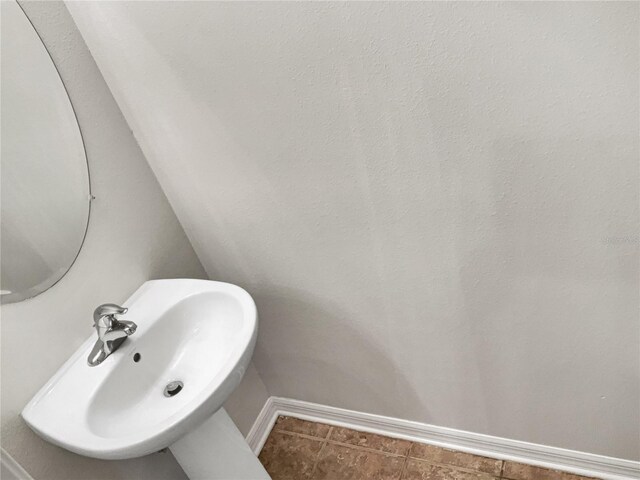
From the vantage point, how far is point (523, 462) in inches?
63.9

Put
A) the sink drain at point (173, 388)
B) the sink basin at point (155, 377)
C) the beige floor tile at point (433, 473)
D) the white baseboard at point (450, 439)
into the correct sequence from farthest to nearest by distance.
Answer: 1. the beige floor tile at point (433, 473)
2. the white baseboard at point (450, 439)
3. the sink drain at point (173, 388)
4. the sink basin at point (155, 377)

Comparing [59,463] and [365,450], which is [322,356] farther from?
[59,463]

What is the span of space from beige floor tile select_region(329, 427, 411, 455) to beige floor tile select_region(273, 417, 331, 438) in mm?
42

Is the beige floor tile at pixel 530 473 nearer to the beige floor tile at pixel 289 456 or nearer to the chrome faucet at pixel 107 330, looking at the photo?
the beige floor tile at pixel 289 456

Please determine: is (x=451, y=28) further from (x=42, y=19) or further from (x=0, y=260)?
(x=0, y=260)

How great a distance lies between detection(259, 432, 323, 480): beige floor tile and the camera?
1810 mm

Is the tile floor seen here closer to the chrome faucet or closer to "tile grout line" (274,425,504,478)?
"tile grout line" (274,425,504,478)

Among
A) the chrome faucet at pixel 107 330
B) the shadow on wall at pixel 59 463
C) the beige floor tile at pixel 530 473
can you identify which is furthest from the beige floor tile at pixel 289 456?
the chrome faucet at pixel 107 330

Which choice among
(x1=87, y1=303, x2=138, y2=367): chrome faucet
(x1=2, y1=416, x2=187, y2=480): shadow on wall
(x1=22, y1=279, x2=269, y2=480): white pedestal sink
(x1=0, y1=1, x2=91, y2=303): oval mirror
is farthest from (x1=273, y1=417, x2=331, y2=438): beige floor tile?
(x1=0, y1=1, x2=91, y2=303): oval mirror

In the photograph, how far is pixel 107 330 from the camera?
1.23m

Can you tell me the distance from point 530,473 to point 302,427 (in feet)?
2.59

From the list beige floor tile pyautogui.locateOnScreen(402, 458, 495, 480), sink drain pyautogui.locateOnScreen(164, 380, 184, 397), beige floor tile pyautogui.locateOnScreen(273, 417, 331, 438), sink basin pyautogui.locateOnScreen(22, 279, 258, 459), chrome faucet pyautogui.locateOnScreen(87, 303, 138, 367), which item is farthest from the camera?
beige floor tile pyautogui.locateOnScreen(273, 417, 331, 438)

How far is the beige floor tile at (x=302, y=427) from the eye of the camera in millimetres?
1916

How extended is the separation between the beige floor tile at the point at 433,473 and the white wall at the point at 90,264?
73 cm
